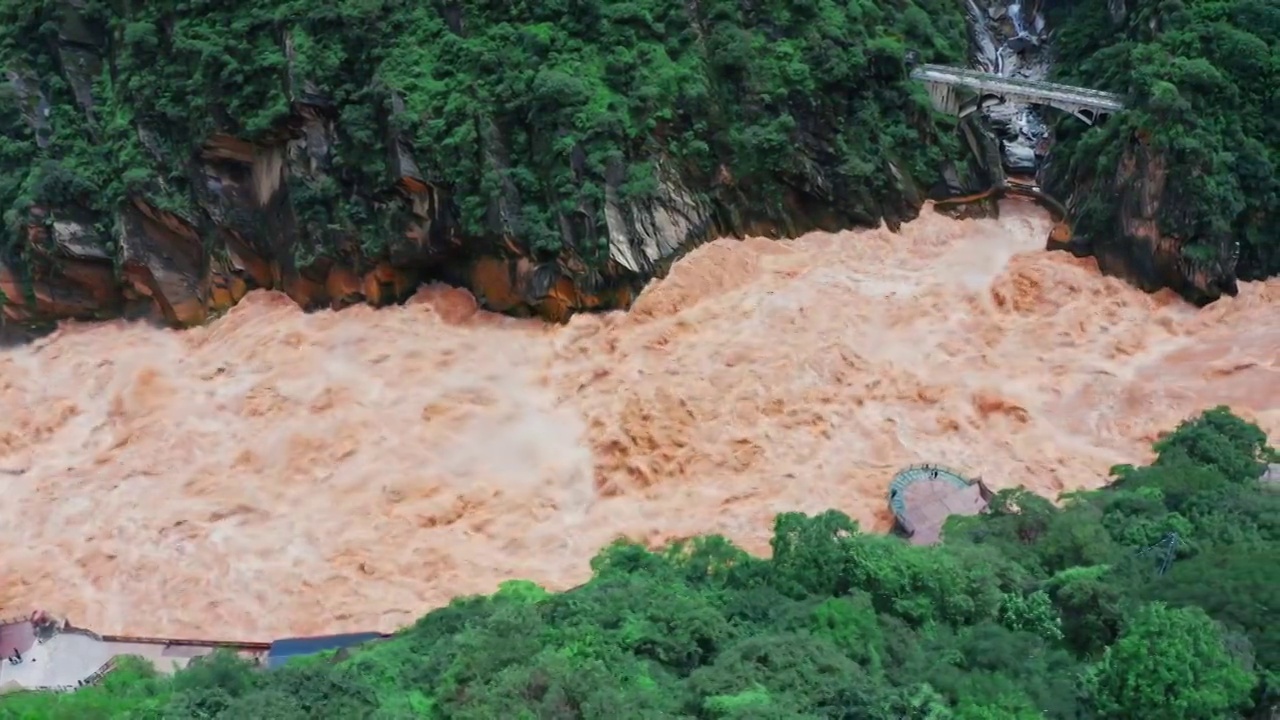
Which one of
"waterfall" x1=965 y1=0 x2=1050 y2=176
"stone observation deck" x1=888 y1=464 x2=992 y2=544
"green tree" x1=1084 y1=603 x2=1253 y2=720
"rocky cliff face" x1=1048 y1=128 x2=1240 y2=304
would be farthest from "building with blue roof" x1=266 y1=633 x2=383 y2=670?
"waterfall" x1=965 y1=0 x2=1050 y2=176

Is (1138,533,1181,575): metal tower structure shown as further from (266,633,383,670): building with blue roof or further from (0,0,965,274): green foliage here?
(0,0,965,274): green foliage

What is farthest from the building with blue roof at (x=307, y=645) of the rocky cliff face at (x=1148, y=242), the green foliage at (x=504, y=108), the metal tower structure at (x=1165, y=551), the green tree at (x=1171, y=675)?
the rocky cliff face at (x=1148, y=242)

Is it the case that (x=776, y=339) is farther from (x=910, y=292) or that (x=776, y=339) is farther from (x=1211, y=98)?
(x=1211, y=98)

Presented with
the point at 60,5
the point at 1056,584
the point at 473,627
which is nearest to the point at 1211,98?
the point at 1056,584

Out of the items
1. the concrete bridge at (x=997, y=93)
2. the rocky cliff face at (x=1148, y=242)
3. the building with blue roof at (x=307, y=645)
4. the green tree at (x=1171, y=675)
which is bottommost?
the building with blue roof at (x=307, y=645)

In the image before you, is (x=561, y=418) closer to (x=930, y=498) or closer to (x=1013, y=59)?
(x=930, y=498)

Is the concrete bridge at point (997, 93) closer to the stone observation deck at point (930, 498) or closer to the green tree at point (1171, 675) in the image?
the stone observation deck at point (930, 498)
